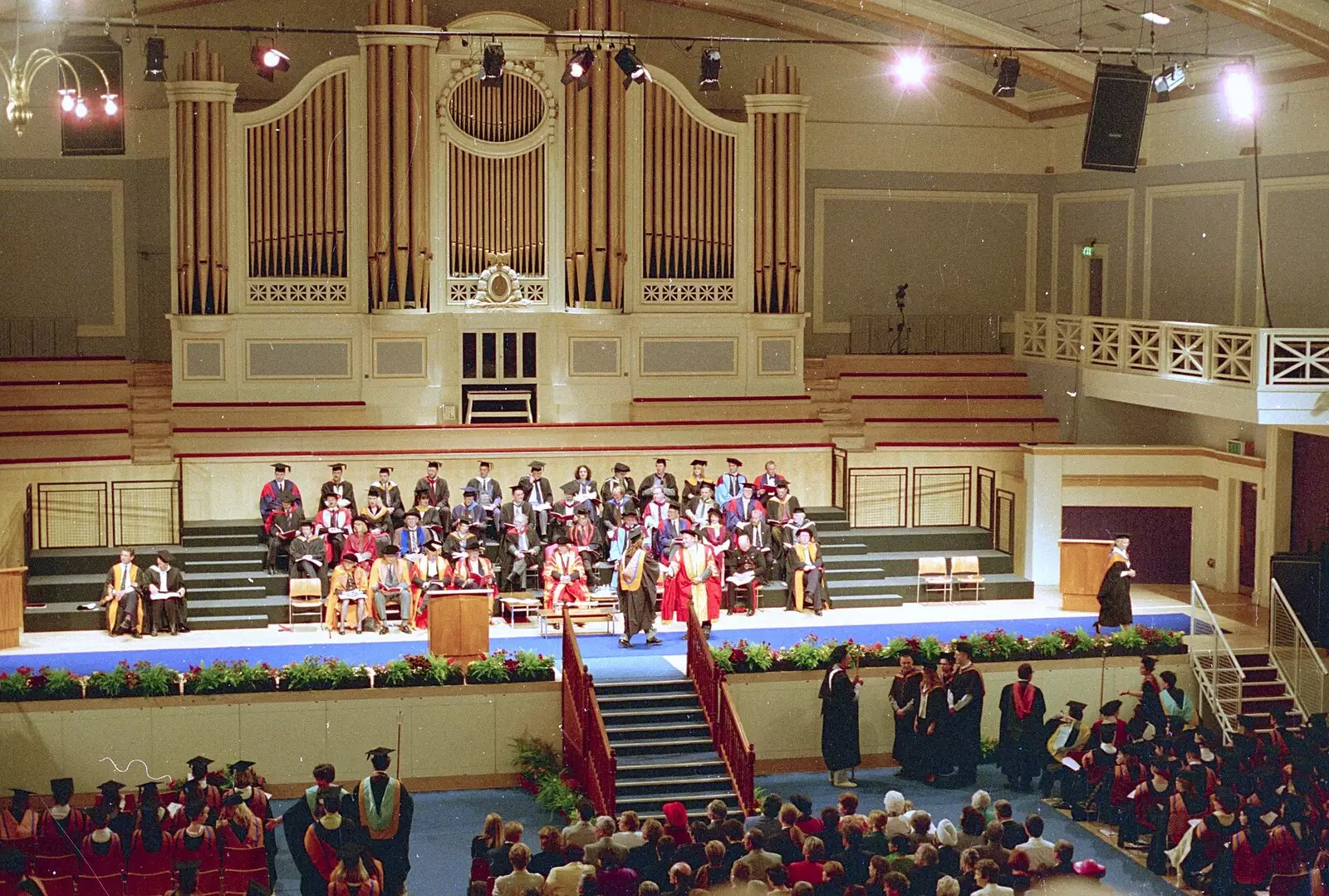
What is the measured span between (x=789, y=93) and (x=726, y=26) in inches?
94.0

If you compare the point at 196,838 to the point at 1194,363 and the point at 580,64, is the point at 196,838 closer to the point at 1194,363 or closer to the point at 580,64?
the point at 580,64

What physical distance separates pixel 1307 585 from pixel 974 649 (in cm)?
382

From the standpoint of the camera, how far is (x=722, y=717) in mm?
16266

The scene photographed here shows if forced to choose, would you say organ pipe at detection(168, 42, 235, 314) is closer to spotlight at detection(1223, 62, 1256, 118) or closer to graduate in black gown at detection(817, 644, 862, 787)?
graduate in black gown at detection(817, 644, 862, 787)

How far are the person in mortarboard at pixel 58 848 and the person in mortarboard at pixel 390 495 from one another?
24.4ft

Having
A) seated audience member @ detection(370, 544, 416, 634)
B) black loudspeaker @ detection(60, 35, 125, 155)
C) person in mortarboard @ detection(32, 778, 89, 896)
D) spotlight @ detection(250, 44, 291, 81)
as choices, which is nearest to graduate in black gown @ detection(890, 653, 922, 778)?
seated audience member @ detection(370, 544, 416, 634)

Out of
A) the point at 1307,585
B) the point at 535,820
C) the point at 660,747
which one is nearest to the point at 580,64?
the point at 660,747

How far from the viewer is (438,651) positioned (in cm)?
1744

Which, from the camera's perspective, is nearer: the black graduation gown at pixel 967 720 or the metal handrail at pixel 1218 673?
the black graduation gown at pixel 967 720

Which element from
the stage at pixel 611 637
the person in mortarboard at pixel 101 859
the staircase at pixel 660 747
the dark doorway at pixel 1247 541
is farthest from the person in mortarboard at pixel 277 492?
the dark doorway at pixel 1247 541

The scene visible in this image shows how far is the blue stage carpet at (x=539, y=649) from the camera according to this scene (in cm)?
1753

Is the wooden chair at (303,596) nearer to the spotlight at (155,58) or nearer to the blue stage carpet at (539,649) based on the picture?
the blue stage carpet at (539,649)

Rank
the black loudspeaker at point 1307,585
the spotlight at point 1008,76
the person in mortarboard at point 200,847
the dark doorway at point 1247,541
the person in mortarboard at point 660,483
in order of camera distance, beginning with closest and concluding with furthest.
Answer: the person in mortarboard at point 200,847 → the black loudspeaker at point 1307,585 → the spotlight at point 1008,76 → the person in mortarboard at point 660,483 → the dark doorway at point 1247,541

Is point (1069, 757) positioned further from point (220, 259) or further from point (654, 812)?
point (220, 259)
